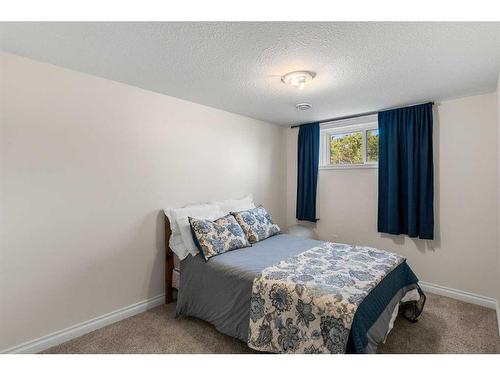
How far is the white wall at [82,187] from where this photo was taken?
184cm

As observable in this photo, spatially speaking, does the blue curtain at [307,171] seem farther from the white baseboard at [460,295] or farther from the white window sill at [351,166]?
the white baseboard at [460,295]

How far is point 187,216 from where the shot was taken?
2629 mm

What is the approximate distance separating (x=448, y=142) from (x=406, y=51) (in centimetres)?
160

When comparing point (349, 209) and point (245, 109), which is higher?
point (245, 109)

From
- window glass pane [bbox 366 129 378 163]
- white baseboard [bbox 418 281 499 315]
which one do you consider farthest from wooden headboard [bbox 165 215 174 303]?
white baseboard [bbox 418 281 499 315]

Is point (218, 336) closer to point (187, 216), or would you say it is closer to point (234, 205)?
point (187, 216)

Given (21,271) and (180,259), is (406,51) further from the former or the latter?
(21,271)

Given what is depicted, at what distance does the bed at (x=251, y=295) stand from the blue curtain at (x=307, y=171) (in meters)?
1.20

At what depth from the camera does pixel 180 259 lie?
8.23 feet

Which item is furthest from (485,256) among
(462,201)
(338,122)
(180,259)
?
(180,259)

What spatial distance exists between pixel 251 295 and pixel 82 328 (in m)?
1.47

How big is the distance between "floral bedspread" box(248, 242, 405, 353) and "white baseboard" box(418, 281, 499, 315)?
4.17 feet

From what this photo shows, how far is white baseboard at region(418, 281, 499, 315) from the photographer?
8.55 feet

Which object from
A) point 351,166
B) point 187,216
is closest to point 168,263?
point 187,216
